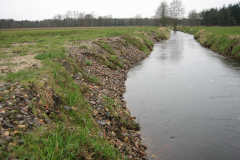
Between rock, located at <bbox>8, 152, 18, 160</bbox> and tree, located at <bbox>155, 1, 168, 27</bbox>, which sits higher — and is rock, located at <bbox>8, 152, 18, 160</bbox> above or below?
below

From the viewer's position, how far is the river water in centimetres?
557

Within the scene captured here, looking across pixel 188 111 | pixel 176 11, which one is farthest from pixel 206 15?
pixel 188 111

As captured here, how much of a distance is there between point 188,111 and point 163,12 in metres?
69.1

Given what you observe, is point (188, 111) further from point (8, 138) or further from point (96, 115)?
point (8, 138)

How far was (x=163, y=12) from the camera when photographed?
229 feet

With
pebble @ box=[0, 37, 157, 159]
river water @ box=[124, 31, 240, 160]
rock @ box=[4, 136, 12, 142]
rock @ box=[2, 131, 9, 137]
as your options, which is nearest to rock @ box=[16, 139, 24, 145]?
pebble @ box=[0, 37, 157, 159]

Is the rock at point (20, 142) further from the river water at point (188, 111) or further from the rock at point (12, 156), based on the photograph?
the river water at point (188, 111)

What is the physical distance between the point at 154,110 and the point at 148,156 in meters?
2.89

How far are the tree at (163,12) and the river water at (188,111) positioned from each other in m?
60.5

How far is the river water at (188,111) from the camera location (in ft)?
18.3

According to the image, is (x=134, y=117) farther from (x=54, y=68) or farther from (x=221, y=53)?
(x=221, y=53)

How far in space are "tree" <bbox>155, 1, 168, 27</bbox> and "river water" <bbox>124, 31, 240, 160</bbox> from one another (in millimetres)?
60529

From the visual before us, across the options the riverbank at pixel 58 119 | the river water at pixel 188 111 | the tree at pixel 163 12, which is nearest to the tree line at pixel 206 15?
the tree at pixel 163 12

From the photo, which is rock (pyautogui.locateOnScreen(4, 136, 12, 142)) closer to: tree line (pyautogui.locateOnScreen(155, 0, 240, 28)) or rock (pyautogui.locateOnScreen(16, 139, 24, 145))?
rock (pyautogui.locateOnScreen(16, 139, 24, 145))
